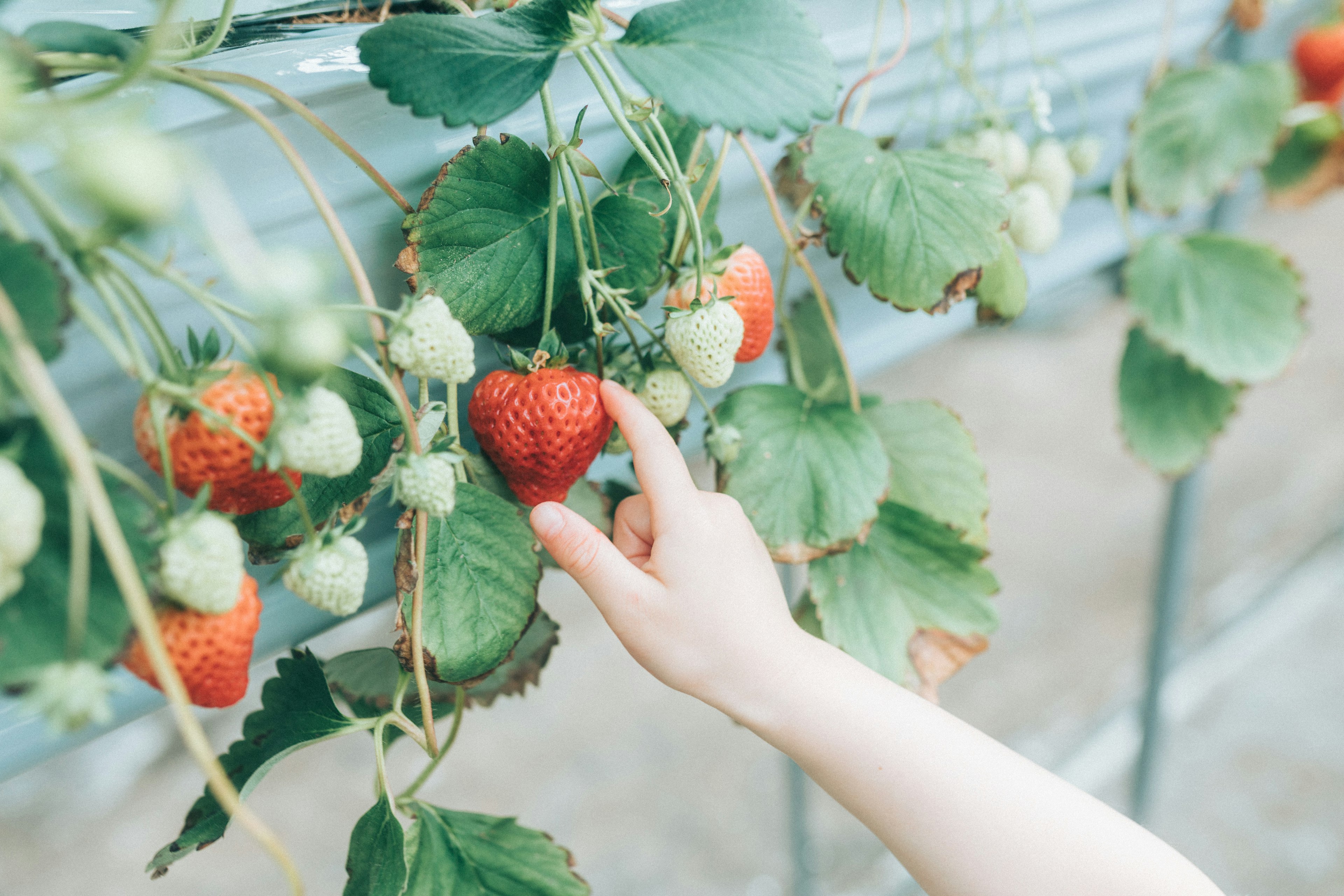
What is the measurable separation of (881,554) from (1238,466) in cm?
210

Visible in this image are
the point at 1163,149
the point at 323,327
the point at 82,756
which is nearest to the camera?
the point at 323,327

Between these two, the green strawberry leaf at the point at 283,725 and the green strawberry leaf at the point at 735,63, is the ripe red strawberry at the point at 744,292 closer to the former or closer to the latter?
the green strawberry leaf at the point at 735,63

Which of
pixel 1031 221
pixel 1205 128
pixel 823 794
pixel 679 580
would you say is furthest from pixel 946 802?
pixel 823 794

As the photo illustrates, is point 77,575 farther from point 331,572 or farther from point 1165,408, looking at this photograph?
point 1165,408

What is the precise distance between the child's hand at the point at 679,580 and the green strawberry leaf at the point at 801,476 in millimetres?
40

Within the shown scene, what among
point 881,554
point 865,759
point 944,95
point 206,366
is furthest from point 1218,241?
point 206,366

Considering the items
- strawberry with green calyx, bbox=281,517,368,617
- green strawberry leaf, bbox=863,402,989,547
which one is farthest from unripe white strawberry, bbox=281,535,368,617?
green strawberry leaf, bbox=863,402,989,547

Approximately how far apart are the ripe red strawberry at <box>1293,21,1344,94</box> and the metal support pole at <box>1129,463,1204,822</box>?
428 millimetres

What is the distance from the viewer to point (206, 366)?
0.84ft

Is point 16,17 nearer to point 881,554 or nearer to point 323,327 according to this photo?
point 323,327

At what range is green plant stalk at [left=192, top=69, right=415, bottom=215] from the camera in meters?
0.28

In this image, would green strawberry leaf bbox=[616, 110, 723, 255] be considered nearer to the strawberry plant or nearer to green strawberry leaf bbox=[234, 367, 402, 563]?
the strawberry plant

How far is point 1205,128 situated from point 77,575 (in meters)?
0.88

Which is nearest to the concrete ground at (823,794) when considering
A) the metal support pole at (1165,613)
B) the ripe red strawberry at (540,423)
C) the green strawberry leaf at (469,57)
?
the metal support pole at (1165,613)
